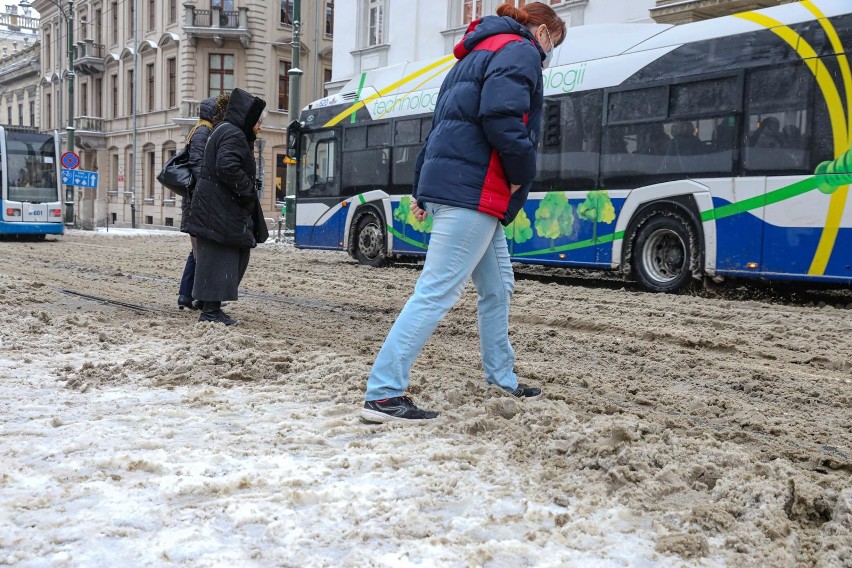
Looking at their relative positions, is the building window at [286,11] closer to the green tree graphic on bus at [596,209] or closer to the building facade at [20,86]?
the building facade at [20,86]

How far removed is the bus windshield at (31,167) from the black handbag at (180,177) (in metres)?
17.7

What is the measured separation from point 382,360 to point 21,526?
5.70 feet

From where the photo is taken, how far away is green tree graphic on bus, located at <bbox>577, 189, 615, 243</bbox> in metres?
11.3

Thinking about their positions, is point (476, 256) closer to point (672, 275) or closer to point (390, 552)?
point (390, 552)

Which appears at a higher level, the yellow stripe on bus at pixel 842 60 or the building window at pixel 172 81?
the building window at pixel 172 81

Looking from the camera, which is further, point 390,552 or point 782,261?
point 782,261

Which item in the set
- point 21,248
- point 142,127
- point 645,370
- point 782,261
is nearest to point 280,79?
point 142,127

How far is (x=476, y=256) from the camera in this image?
4.10 m

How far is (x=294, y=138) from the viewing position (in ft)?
56.8

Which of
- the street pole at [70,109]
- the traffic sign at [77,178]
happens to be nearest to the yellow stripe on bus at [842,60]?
the traffic sign at [77,178]

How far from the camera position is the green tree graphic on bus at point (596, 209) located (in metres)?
11.3

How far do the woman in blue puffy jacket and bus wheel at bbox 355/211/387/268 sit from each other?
10883 mm

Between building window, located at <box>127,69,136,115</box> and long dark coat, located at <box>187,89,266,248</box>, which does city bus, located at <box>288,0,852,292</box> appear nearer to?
long dark coat, located at <box>187,89,266,248</box>

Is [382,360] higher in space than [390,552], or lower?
higher
